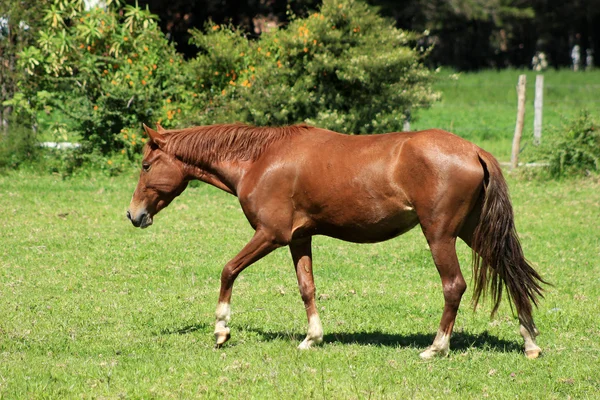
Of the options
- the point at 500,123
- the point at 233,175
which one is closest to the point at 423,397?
the point at 233,175

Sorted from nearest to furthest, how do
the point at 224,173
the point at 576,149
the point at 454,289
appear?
the point at 454,289 < the point at 224,173 < the point at 576,149

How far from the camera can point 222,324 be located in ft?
→ 23.0

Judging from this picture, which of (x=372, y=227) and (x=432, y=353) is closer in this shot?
(x=432, y=353)

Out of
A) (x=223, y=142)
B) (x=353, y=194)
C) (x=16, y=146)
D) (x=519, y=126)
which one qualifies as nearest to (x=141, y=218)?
(x=223, y=142)

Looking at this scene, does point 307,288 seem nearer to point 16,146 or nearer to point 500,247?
point 500,247

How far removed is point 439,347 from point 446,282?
0.51 metres

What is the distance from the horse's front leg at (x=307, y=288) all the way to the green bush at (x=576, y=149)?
1013cm

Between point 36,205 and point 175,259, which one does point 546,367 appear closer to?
point 175,259

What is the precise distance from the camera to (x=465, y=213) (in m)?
6.58

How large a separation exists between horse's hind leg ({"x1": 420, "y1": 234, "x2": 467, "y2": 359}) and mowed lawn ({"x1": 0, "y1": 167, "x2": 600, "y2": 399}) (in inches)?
6.3

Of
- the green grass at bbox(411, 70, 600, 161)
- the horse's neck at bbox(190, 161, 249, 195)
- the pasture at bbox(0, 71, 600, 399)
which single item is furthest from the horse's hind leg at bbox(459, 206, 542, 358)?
the green grass at bbox(411, 70, 600, 161)

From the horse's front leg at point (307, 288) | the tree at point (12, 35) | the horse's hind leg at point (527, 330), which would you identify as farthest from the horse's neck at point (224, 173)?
the tree at point (12, 35)

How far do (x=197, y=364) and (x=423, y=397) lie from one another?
1.76 metres

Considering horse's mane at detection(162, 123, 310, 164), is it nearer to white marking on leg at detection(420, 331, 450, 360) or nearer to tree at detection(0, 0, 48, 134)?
white marking on leg at detection(420, 331, 450, 360)
